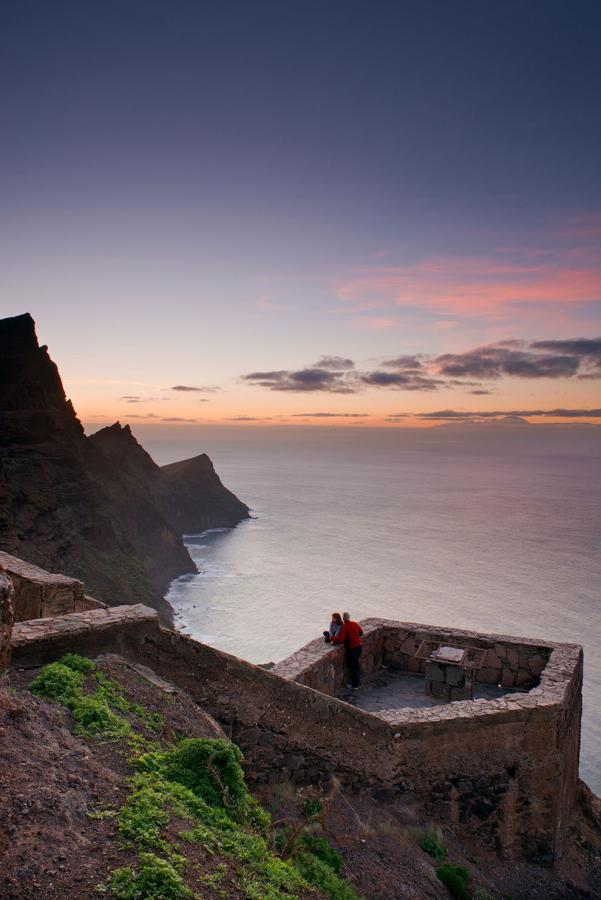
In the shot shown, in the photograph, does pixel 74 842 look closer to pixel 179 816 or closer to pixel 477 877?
pixel 179 816

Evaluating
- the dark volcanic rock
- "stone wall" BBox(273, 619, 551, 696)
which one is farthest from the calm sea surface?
"stone wall" BBox(273, 619, 551, 696)

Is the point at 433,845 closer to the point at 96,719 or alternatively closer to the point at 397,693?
the point at 397,693

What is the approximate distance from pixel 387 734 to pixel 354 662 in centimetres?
400

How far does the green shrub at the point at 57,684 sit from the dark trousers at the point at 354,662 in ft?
26.0

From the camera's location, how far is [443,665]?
14.4 metres

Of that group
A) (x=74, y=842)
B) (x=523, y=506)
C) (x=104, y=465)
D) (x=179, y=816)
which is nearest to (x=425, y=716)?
(x=179, y=816)

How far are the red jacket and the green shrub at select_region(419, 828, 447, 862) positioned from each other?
4.27 m

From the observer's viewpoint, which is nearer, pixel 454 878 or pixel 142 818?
pixel 142 818

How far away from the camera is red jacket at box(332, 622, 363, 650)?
14266mm

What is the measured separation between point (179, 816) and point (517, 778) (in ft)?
26.5

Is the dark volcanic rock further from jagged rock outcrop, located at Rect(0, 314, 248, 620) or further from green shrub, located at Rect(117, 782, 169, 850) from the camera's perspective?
green shrub, located at Rect(117, 782, 169, 850)

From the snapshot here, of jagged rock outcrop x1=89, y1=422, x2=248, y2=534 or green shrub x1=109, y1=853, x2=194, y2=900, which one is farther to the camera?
jagged rock outcrop x1=89, y1=422, x2=248, y2=534

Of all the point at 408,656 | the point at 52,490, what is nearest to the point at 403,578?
the point at 52,490

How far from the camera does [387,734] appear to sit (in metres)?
10.5
